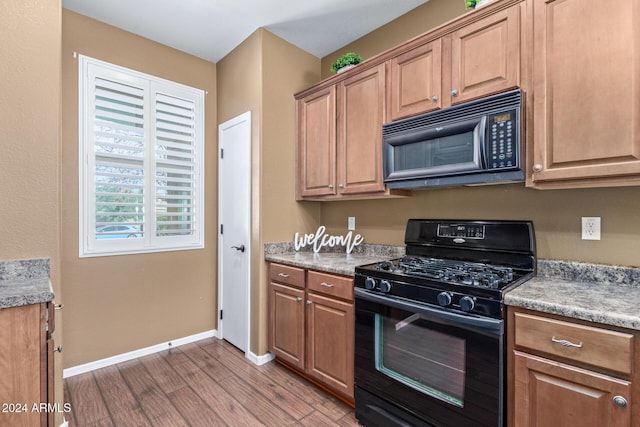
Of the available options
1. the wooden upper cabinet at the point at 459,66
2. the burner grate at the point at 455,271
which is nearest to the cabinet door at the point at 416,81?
the wooden upper cabinet at the point at 459,66

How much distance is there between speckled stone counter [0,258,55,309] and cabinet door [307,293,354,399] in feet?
4.84

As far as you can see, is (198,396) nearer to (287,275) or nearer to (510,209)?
(287,275)

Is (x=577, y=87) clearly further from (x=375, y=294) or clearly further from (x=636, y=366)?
(x=375, y=294)

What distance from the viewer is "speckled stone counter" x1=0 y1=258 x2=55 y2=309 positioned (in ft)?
3.91

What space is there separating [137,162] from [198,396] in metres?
1.98

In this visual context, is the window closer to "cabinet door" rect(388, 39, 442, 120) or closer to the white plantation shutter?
the white plantation shutter

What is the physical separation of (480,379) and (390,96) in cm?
176

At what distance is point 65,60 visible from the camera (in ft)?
7.80

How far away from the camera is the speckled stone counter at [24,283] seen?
3.91 feet

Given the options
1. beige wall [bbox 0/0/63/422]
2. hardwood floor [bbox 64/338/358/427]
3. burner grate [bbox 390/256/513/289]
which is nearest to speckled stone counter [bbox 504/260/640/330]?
burner grate [bbox 390/256/513/289]

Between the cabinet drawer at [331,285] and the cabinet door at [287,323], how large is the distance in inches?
6.7

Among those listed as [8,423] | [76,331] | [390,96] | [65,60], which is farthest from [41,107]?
[390,96]

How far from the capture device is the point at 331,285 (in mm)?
2090

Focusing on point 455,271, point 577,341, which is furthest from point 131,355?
point 577,341
